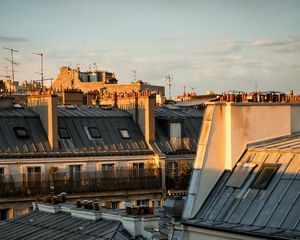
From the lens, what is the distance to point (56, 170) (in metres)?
42.1

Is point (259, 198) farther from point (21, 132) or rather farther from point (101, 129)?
point (101, 129)

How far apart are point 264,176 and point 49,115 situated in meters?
27.1

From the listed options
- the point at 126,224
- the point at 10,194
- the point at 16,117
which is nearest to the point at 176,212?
the point at 126,224

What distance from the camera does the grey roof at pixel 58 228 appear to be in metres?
23.3

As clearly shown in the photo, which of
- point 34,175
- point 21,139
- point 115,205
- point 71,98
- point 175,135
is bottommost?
point 115,205

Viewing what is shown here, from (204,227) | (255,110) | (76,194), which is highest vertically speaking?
(255,110)

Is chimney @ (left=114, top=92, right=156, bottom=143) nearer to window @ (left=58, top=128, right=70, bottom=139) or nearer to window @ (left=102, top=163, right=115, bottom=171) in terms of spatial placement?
window @ (left=102, top=163, right=115, bottom=171)

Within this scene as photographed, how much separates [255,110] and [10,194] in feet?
77.6

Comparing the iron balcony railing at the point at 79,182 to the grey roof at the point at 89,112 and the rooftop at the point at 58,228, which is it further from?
the rooftop at the point at 58,228

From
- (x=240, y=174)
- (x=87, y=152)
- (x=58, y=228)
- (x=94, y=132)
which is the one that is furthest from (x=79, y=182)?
(x=240, y=174)

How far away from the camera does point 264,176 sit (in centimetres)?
1731

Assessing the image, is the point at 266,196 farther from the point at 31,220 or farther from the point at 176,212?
the point at 31,220

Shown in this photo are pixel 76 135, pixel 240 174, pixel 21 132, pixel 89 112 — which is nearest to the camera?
pixel 240 174

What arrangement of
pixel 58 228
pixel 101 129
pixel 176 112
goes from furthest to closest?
pixel 176 112 → pixel 101 129 → pixel 58 228
